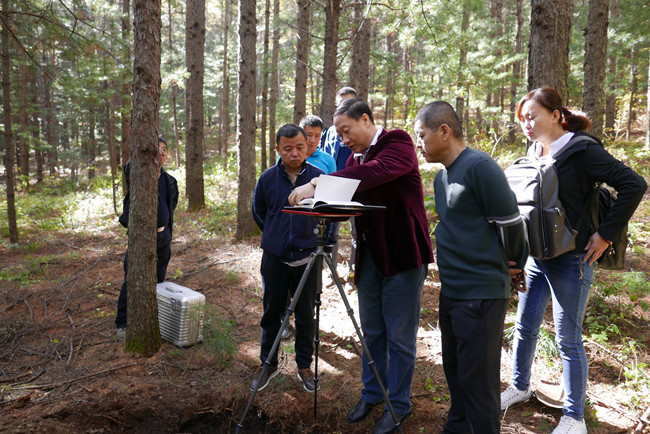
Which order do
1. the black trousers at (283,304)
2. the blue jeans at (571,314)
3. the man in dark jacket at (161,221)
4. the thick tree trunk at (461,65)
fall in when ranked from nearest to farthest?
1. the blue jeans at (571,314)
2. the black trousers at (283,304)
3. the man in dark jacket at (161,221)
4. the thick tree trunk at (461,65)

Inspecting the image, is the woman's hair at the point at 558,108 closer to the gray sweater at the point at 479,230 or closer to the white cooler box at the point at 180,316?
the gray sweater at the point at 479,230

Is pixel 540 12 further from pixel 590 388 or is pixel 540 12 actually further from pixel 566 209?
pixel 590 388

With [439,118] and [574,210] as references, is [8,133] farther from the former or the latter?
[574,210]

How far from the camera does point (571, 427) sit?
275 cm

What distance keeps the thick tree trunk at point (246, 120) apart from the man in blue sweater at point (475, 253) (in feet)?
20.6

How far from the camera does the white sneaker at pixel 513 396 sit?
313cm

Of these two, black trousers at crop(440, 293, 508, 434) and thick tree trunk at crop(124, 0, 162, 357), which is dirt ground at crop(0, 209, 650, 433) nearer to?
thick tree trunk at crop(124, 0, 162, 357)

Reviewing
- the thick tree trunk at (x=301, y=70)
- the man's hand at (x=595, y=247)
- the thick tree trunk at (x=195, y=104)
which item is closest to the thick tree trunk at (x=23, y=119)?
the thick tree trunk at (x=195, y=104)

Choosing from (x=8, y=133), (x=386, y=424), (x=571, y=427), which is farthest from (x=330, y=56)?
(x=8, y=133)

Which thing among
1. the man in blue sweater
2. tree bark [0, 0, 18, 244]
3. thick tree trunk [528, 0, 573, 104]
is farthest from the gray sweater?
tree bark [0, 0, 18, 244]

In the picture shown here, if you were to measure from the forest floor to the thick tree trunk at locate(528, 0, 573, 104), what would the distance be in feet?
7.76

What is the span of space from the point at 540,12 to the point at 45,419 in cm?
556

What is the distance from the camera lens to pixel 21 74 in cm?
1766

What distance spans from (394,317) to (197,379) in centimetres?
201
